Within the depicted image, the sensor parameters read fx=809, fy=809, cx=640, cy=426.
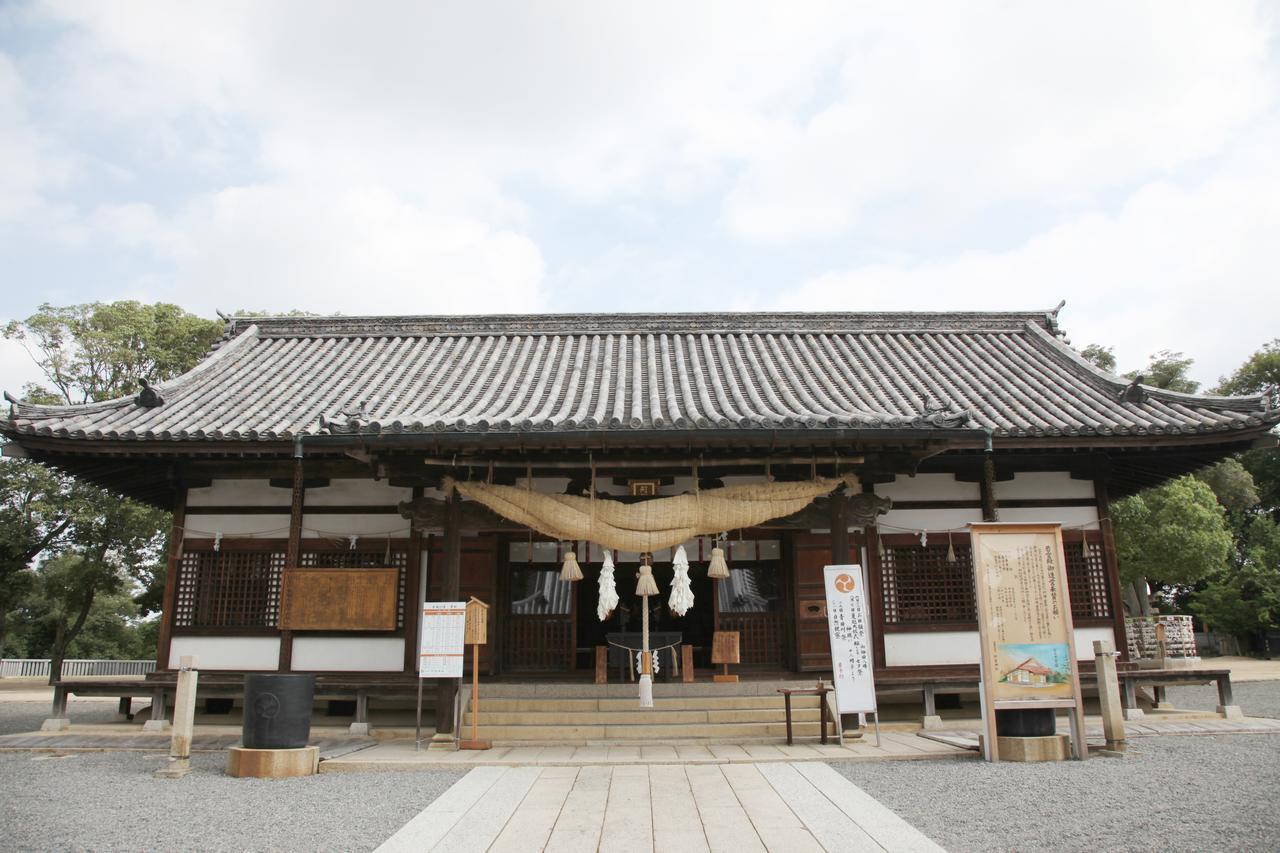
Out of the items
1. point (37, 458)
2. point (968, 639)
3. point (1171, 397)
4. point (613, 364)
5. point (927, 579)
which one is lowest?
point (968, 639)

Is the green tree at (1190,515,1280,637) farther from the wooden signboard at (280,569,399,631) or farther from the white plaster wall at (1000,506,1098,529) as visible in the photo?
the wooden signboard at (280,569,399,631)

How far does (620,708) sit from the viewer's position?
1066 cm

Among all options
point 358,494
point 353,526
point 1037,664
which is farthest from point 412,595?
point 1037,664

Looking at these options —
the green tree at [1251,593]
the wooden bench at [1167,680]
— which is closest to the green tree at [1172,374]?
the green tree at [1251,593]

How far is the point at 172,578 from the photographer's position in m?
12.1

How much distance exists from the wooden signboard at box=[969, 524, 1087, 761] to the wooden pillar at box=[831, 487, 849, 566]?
1876 millimetres

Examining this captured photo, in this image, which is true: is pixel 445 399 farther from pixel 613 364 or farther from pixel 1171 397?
pixel 1171 397

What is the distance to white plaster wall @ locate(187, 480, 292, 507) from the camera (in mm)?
12367

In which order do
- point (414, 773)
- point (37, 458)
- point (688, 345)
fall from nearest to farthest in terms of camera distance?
1. point (414, 773)
2. point (37, 458)
3. point (688, 345)

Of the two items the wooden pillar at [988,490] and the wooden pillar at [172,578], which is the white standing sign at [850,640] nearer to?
the wooden pillar at [988,490]

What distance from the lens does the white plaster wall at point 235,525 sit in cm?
1223

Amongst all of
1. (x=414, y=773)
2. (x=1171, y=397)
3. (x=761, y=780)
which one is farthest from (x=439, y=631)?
(x=1171, y=397)

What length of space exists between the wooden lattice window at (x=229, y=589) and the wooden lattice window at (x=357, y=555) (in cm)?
46

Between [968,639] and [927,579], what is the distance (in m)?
1.02
